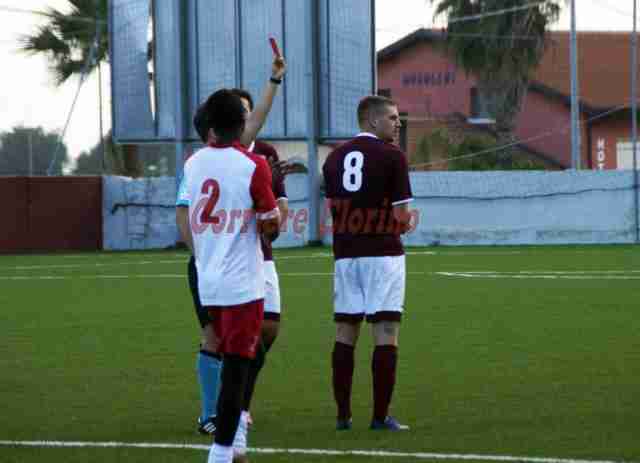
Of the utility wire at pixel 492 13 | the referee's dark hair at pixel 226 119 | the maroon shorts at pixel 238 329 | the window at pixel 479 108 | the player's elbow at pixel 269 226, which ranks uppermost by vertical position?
the utility wire at pixel 492 13

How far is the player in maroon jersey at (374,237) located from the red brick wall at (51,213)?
2705 cm

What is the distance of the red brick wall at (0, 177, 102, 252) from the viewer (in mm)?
34375

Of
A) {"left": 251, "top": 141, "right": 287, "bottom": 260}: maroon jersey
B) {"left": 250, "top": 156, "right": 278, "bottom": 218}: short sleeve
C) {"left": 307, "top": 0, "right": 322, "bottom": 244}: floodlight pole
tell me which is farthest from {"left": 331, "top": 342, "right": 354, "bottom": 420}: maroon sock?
{"left": 307, "top": 0, "right": 322, "bottom": 244}: floodlight pole

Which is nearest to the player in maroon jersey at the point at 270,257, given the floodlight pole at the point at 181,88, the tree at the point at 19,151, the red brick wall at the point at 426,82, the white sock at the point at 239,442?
the white sock at the point at 239,442

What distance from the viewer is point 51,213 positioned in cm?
3488

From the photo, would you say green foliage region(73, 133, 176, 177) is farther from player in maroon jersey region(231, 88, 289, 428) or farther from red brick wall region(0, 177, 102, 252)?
player in maroon jersey region(231, 88, 289, 428)

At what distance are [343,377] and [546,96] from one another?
5562 centimetres

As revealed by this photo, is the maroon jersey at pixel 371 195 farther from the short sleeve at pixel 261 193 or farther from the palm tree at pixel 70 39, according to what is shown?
the palm tree at pixel 70 39

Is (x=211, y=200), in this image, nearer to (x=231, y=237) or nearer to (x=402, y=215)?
(x=231, y=237)

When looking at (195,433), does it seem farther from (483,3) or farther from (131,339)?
(483,3)

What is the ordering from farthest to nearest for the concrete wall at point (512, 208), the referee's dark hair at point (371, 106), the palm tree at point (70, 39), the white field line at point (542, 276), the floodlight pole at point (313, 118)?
1. the palm tree at point (70, 39)
2. the floodlight pole at point (313, 118)
3. the concrete wall at point (512, 208)
4. the white field line at point (542, 276)
5. the referee's dark hair at point (371, 106)

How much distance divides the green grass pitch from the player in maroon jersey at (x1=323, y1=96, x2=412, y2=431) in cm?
38

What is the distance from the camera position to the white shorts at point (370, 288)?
820 centimetres

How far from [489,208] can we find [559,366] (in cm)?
2241
